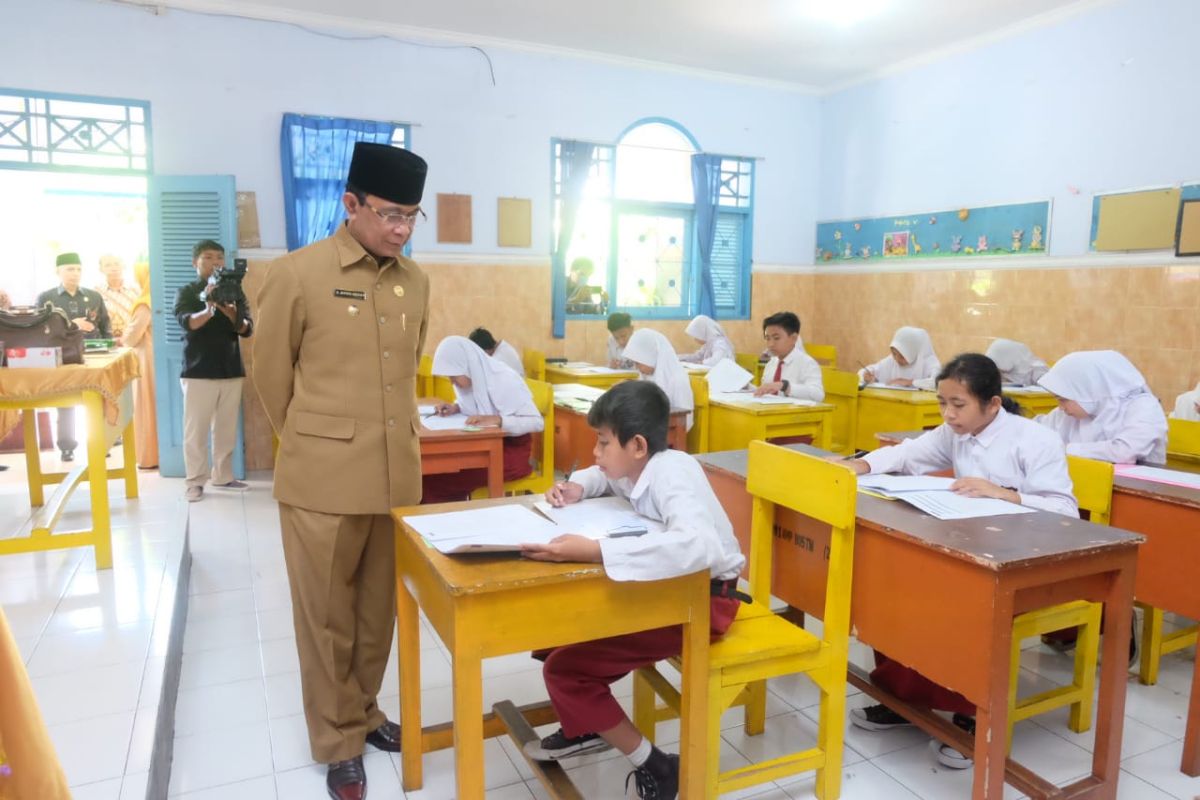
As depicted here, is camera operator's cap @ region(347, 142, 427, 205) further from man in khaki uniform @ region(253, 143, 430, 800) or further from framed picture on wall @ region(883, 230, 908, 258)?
framed picture on wall @ region(883, 230, 908, 258)

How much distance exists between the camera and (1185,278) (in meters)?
5.00

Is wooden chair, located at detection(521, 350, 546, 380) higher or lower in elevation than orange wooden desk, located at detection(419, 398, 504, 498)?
higher

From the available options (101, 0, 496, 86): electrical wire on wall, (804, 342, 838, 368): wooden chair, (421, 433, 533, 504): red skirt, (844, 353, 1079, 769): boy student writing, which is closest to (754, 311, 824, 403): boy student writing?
(421, 433, 533, 504): red skirt

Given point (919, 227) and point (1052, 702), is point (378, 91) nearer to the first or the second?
point (919, 227)

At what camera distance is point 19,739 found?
930mm

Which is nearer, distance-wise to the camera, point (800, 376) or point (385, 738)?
point (385, 738)

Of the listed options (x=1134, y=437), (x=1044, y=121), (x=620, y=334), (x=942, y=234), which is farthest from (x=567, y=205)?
(x=1134, y=437)

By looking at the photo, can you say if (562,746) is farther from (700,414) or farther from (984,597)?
(700,414)

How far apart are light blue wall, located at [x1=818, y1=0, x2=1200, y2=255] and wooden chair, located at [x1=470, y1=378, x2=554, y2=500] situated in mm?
4065

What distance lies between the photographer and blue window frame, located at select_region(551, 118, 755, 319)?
23.2 feet

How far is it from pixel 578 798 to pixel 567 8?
5429 millimetres

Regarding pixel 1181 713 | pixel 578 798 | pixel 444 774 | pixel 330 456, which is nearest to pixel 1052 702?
pixel 1181 713

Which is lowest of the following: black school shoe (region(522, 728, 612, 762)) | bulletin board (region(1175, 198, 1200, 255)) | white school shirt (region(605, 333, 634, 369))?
black school shoe (region(522, 728, 612, 762))

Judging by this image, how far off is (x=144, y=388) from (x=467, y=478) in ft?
11.3
